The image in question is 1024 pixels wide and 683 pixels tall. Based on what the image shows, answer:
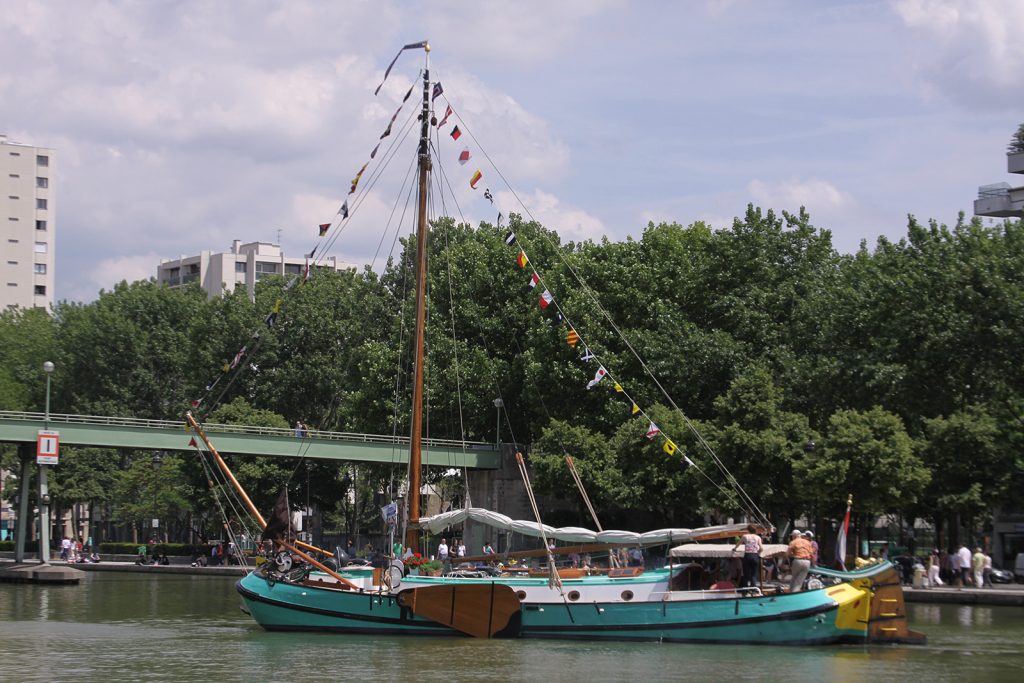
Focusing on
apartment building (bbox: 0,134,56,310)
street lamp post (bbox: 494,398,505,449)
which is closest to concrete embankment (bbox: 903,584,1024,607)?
street lamp post (bbox: 494,398,505,449)

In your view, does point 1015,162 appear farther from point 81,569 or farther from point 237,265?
point 237,265

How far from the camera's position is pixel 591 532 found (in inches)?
1334

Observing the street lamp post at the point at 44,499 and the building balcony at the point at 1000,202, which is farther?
the building balcony at the point at 1000,202

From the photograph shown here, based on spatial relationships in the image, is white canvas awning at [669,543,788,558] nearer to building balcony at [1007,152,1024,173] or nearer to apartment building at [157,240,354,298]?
building balcony at [1007,152,1024,173]

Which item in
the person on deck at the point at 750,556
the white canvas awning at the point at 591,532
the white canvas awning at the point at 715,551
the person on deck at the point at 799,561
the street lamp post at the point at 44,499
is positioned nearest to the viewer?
the person on deck at the point at 799,561

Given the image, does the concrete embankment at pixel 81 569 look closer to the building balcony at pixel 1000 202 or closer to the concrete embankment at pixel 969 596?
the concrete embankment at pixel 969 596

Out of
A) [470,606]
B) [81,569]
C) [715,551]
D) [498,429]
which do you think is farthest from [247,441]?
[715,551]

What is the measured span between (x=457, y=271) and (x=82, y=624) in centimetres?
3324

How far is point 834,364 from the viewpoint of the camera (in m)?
52.7

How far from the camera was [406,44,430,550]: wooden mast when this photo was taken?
1400 inches

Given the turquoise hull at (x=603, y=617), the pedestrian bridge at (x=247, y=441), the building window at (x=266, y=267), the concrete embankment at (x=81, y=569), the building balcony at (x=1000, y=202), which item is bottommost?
the concrete embankment at (x=81, y=569)

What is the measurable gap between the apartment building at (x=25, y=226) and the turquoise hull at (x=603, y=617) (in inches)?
4581

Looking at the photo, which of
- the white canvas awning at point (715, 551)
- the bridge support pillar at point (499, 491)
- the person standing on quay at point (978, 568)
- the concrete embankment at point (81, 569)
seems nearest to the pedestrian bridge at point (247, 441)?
the bridge support pillar at point (499, 491)

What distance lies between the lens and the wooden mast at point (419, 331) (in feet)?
117
